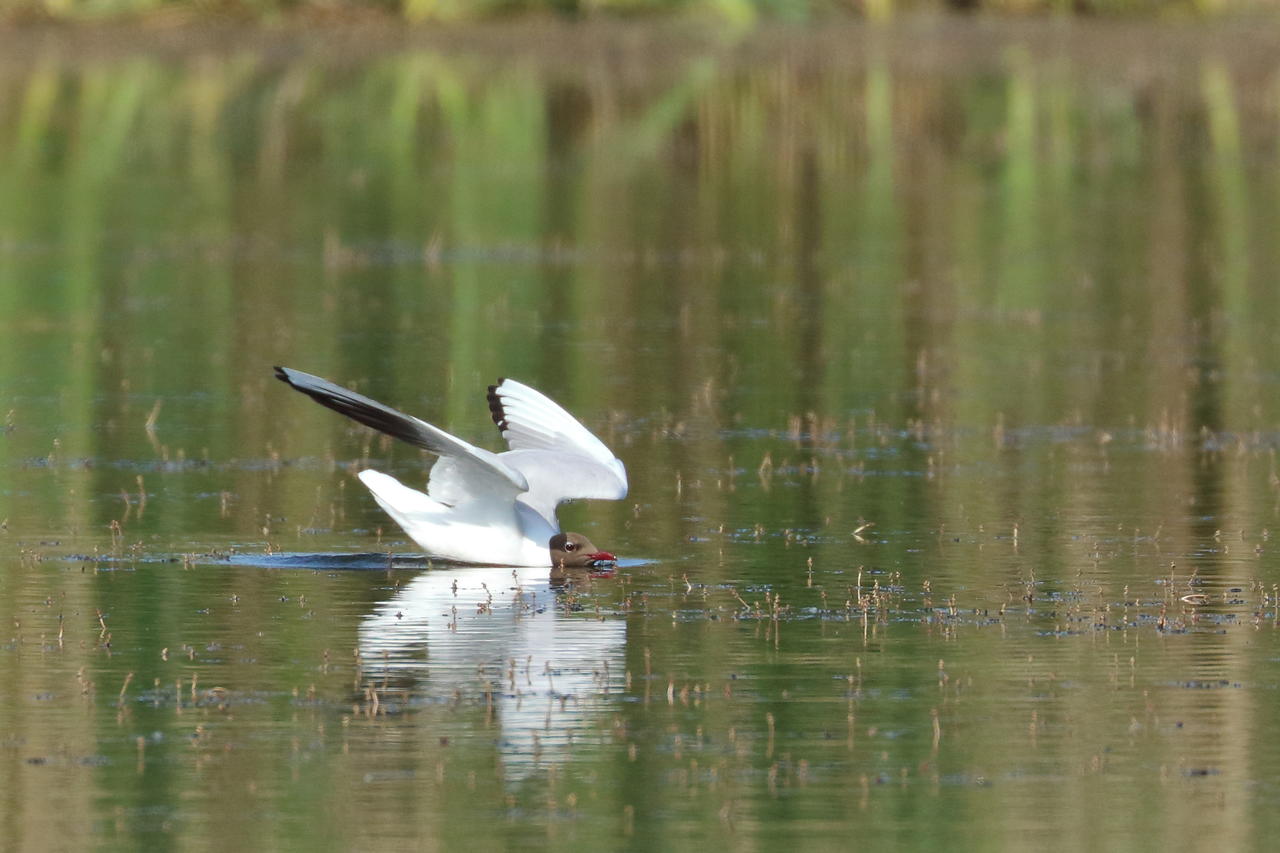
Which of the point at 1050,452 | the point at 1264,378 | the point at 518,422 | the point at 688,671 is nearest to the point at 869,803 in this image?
the point at 688,671

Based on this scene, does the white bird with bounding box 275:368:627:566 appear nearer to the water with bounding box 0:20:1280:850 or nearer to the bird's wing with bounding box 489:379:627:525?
the bird's wing with bounding box 489:379:627:525

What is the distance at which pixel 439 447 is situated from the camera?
1323 cm

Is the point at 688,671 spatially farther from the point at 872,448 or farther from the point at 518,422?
the point at 872,448

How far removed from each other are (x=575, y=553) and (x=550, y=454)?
2.87ft

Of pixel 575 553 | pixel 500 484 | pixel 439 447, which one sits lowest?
pixel 575 553

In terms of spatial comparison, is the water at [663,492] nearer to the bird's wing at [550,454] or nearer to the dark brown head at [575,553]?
the dark brown head at [575,553]

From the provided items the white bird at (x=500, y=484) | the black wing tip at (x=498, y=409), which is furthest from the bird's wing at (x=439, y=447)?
the black wing tip at (x=498, y=409)

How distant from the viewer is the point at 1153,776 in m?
9.90

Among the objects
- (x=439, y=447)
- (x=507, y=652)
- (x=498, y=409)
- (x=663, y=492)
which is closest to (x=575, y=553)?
(x=439, y=447)

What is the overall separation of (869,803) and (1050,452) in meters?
8.38

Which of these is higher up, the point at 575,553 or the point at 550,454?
the point at 550,454

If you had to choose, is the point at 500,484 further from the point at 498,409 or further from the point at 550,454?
the point at 498,409

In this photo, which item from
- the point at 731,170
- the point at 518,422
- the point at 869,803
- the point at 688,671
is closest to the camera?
the point at 869,803

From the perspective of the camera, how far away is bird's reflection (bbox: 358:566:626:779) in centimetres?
1061
